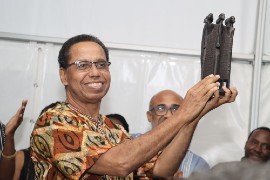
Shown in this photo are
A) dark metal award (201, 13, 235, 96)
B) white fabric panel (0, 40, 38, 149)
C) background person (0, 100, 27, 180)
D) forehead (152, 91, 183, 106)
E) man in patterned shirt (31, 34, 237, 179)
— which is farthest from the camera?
white fabric panel (0, 40, 38, 149)

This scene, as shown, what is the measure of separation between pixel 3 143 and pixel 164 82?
5.69ft

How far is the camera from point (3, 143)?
3561 mm

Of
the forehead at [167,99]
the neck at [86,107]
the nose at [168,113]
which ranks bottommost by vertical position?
the nose at [168,113]

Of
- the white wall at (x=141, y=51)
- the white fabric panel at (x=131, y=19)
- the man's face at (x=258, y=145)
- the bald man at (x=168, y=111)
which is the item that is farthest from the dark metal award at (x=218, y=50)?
the white fabric panel at (x=131, y=19)

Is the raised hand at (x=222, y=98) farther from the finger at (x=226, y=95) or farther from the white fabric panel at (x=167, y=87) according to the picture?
the white fabric panel at (x=167, y=87)

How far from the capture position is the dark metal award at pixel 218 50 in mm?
1946

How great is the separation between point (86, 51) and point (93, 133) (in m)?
0.43

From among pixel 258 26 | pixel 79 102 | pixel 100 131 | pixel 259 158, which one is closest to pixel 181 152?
pixel 100 131

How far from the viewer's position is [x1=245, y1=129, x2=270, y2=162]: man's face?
4.19m

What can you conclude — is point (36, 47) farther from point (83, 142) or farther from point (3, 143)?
point (83, 142)

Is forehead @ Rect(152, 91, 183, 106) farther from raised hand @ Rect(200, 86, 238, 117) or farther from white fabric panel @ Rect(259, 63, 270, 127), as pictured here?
raised hand @ Rect(200, 86, 238, 117)

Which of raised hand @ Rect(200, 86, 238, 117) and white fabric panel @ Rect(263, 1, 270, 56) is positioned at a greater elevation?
white fabric panel @ Rect(263, 1, 270, 56)

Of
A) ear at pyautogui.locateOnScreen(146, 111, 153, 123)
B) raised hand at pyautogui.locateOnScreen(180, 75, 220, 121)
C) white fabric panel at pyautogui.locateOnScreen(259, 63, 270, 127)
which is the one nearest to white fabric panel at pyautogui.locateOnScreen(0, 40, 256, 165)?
white fabric panel at pyautogui.locateOnScreen(259, 63, 270, 127)

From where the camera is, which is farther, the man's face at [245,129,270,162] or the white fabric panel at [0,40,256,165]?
the white fabric panel at [0,40,256,165]
